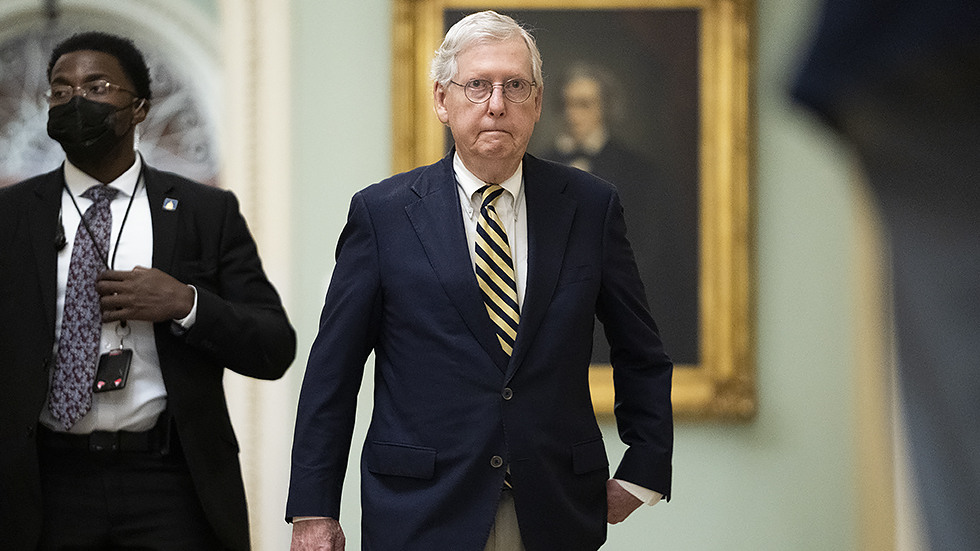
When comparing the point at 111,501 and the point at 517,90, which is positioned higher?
the point at 517,90

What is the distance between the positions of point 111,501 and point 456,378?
3.93 feet

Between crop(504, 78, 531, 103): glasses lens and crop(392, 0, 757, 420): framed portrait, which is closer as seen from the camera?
crop(504, 78, 531, 103): glasses lens

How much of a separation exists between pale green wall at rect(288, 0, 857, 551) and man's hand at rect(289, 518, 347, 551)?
225 cm

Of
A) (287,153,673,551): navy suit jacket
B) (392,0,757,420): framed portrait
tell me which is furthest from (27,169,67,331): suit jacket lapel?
(392,0,757,420): framed portrait

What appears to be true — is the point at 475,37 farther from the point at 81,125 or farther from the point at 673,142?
the point at 673,142

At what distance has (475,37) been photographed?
8.54 ft

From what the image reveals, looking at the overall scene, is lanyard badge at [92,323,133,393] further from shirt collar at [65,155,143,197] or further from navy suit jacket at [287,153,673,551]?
navy suit jacket at [287,153,673,551]

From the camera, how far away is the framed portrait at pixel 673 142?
4.79 meters

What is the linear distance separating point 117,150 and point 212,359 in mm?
730

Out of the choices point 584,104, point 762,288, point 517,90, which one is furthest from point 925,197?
point 762,288

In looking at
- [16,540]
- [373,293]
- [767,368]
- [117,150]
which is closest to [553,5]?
[767,368]

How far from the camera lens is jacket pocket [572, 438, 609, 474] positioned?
2.57 metres

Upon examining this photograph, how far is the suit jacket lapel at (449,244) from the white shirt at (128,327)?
2.95 ft

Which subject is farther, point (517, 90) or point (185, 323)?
point (185, 323)
